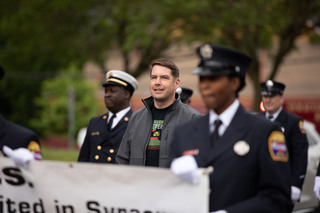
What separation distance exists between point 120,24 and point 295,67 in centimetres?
1419

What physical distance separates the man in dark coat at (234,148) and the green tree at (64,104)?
120 ft

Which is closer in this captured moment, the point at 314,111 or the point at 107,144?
the point at 107,144

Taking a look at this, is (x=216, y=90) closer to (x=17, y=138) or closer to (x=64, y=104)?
(x=17, y=138)

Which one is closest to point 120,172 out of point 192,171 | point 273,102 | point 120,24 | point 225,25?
point 192,171

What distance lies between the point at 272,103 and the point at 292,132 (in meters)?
0.64

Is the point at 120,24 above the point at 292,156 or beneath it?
above

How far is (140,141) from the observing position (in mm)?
5441

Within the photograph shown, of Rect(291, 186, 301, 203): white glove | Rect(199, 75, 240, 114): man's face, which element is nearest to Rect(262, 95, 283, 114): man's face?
Rect(291, 186, 301, 203): white glove

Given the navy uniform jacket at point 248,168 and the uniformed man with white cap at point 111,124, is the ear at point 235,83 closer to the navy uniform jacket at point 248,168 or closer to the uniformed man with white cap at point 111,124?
the navy uniform jacket at point 248,168

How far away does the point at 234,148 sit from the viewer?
3.51 metres

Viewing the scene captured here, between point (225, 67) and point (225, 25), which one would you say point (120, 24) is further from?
point (225, 67)

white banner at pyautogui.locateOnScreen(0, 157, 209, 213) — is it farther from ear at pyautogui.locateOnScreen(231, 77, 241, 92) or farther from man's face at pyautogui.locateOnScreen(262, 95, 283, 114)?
man's face at pyautogui.locateOnScreen(262, 95, 283, 114)

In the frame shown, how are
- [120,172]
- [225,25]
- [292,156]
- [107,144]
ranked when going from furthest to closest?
[225,25] < [292,156] < [107,144] < [120,172]

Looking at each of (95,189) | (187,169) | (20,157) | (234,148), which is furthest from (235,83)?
(20,157)
